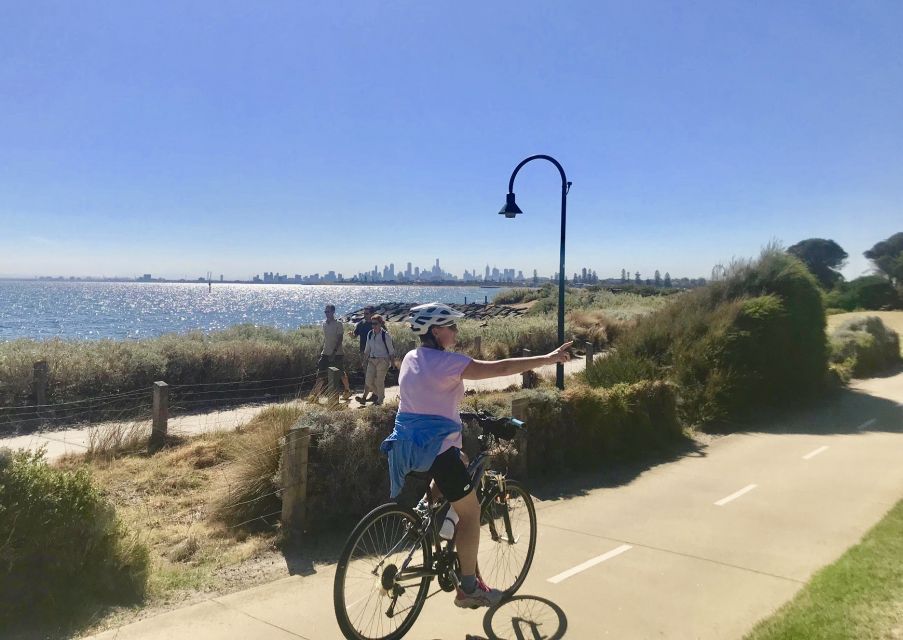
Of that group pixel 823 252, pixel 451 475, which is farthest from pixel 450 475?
pixel 823 252

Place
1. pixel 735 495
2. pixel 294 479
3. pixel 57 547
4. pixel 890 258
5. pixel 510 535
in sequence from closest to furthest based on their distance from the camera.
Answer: pixel 57 547 → pixel 510 535 → pixel 294 479 → pixel 735 495 → pixel 890 258

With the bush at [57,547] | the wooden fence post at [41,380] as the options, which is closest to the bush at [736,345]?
the bush at [57,547]

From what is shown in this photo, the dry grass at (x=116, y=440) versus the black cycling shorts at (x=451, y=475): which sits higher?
the black cycling shorts at (x=451, y=475)

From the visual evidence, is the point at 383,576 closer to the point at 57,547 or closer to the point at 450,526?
the point at 450,526

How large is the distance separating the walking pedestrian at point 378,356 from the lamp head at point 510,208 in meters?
3.09

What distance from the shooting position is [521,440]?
7.51 m

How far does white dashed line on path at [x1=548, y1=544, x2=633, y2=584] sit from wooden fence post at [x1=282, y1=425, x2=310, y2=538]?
219cm

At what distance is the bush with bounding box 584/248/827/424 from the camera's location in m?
11.8

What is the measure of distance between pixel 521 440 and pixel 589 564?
2.58 metres

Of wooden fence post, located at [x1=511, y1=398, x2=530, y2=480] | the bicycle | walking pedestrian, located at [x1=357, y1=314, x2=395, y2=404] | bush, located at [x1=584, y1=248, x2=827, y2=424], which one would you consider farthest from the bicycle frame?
walking pedestrian, located at [x1=357, y1=314, x2=395, y2=404]

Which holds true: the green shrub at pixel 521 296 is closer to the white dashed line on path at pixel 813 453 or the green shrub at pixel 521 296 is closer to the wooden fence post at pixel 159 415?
the white dashed line on path at pixel 813 453

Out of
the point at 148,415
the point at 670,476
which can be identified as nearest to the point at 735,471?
the point at 670,476

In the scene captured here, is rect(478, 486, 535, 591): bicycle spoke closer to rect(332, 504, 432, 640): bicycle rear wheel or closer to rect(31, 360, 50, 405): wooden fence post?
rect(332, 504, 432, 640): bicycle rear wheel

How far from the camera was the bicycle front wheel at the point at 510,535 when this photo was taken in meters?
A: 4.34
